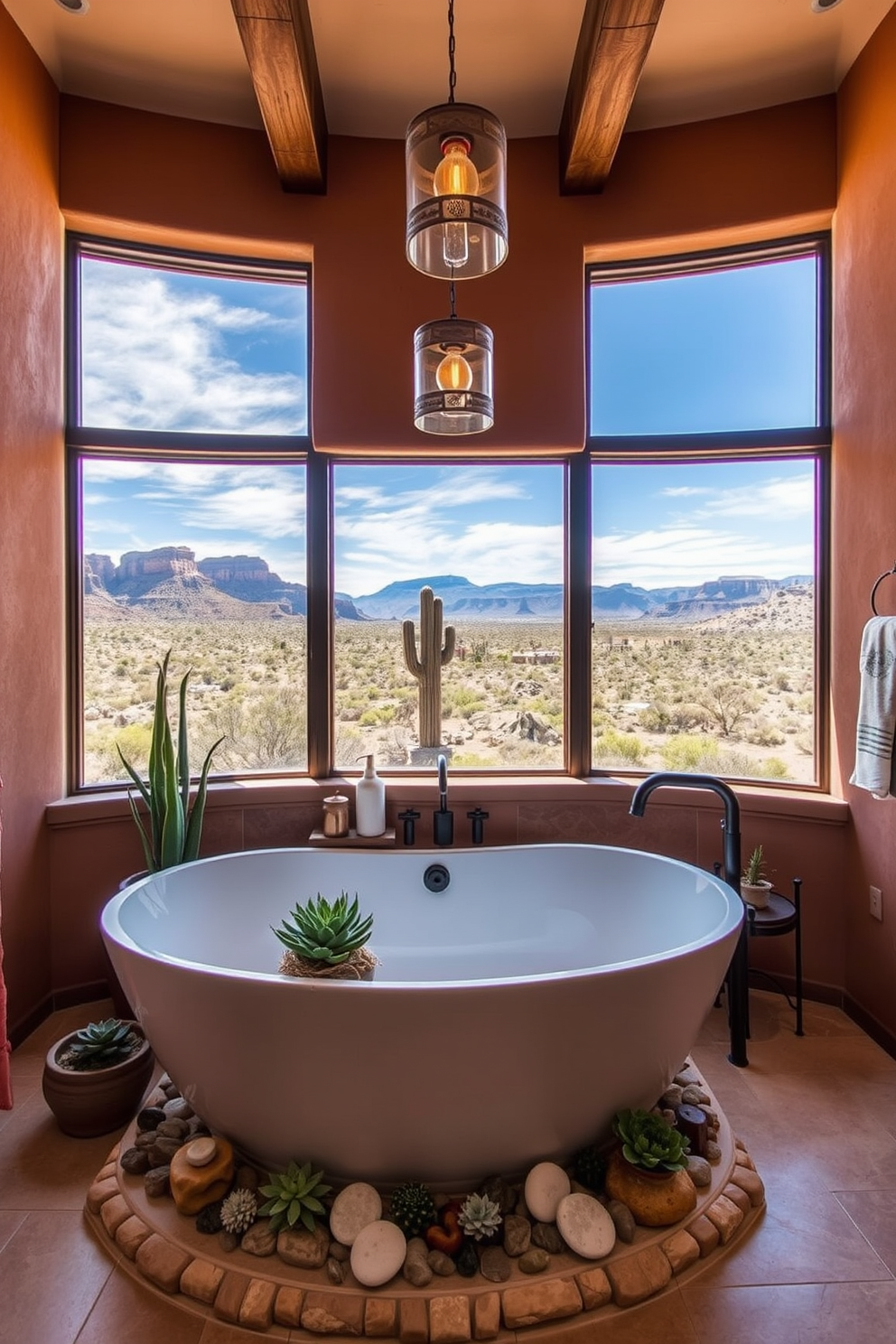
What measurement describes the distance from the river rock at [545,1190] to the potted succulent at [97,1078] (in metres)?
1.13

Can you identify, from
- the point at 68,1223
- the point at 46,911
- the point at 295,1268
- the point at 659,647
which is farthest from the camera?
the point at 659,647

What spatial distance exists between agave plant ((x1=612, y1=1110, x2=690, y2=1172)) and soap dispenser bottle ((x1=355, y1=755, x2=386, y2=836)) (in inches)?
53.5

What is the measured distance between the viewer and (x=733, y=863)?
232 cm

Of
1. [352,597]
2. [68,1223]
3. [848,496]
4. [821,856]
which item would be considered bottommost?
[68,1223]

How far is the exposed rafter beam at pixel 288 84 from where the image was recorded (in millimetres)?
2162

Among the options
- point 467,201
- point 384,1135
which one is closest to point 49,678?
point 384,1135

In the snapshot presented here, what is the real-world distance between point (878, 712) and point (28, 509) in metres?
2.92

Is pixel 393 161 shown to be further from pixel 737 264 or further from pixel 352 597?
pixel 352 597

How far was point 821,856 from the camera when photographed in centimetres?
274

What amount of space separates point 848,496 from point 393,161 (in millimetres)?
2235

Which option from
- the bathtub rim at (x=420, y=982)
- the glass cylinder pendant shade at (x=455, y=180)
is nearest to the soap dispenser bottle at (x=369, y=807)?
the bathtub rim at (x=420, y=982)

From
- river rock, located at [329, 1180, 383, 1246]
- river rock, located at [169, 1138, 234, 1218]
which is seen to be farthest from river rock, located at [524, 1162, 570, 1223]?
river rock, located at [169, 1138, 234, 1218]

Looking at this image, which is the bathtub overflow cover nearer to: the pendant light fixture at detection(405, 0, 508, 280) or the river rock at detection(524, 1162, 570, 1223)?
the river rock at detection(524, 1162, 570, 1223)

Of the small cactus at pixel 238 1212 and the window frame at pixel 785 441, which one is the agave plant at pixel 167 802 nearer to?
the small cactus at pixel 238 1212
